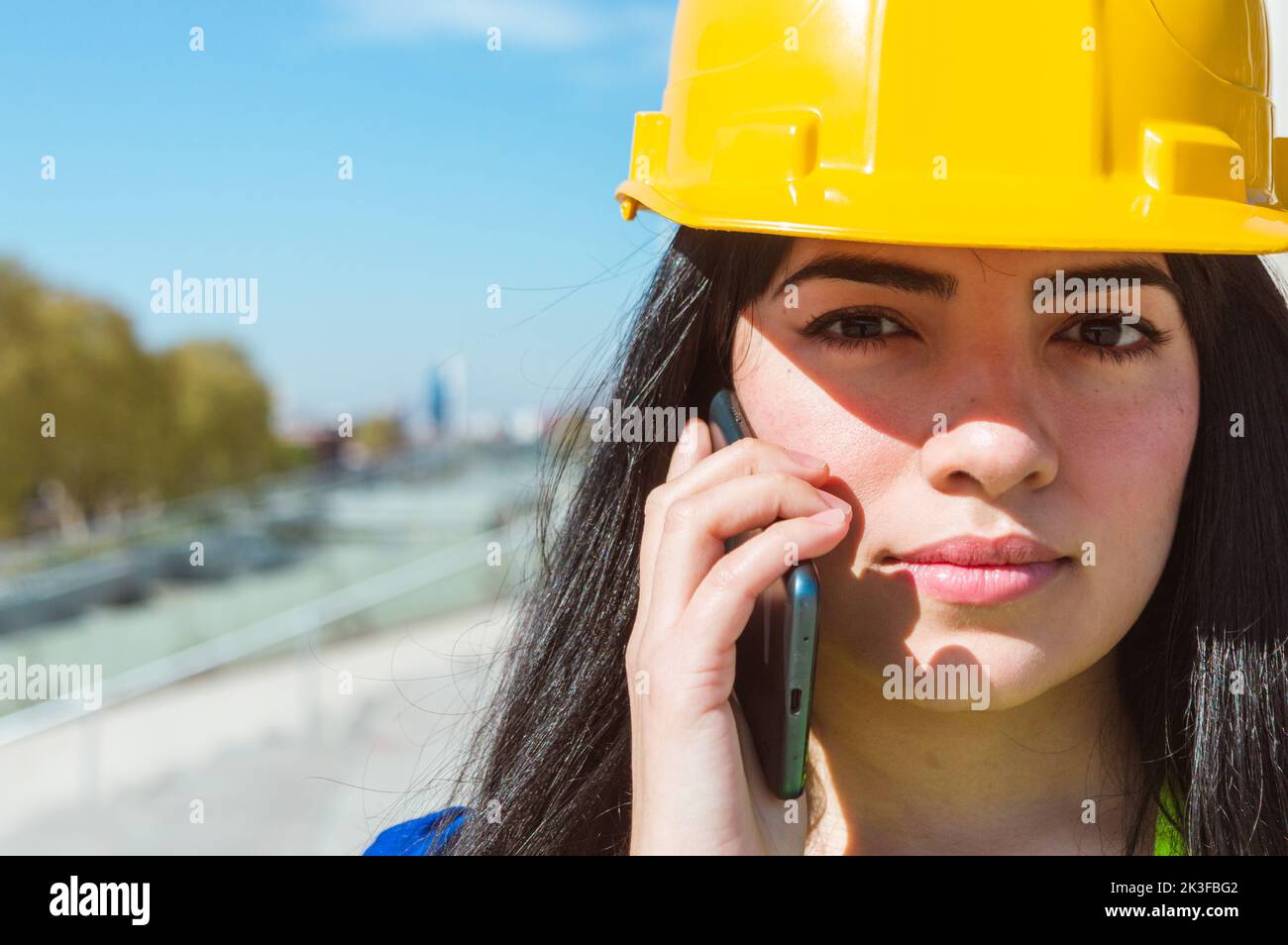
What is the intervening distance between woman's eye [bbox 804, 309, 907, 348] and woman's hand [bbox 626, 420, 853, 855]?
0.20m

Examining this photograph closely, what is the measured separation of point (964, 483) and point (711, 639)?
1.47 ft

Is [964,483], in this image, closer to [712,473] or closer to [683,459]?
[712,473]

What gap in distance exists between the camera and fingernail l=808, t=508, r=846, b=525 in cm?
176

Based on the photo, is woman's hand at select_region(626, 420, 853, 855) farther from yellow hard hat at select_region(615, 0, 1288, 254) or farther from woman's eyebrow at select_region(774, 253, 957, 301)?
yellow hard hat at select_region(615, 0, 1288, 254)

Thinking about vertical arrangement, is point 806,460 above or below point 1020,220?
below

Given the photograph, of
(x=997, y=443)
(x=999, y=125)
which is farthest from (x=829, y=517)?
(x=999, y=125)

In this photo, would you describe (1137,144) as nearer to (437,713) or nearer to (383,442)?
(437,713)

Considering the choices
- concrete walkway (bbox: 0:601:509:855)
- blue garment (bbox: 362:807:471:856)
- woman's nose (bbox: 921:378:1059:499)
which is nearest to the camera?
woman's nose (bbox: 921:378:1059:499)

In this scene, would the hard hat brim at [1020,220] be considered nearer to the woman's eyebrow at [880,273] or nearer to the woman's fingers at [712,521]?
the woman's eyebrow at [880,273]

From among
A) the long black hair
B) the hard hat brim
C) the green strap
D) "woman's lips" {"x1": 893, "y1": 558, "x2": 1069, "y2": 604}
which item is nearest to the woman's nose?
"woman's lips" {"x1": 893, "y1": 558, "x2": 1069, "y2": 604}

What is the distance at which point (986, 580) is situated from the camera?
67.5 inches
